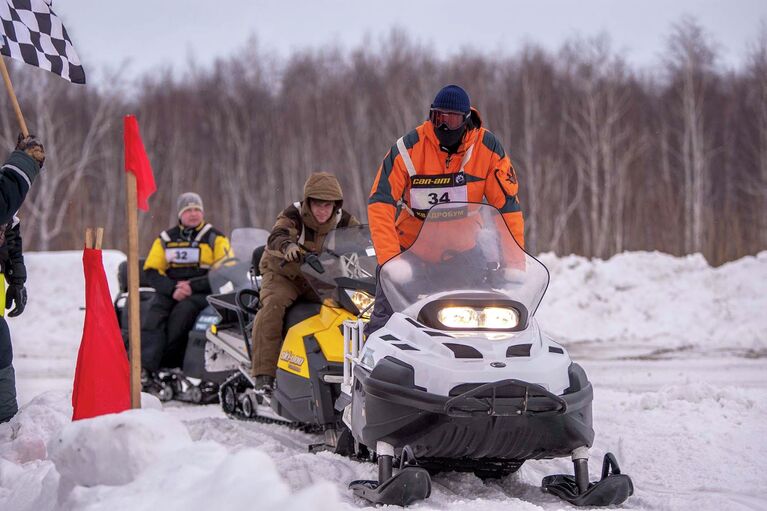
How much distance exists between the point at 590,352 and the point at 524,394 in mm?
8398

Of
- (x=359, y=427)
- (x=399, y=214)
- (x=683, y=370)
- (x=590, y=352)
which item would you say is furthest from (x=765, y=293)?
(x=359, y=427)

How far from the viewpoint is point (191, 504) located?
9.59ft

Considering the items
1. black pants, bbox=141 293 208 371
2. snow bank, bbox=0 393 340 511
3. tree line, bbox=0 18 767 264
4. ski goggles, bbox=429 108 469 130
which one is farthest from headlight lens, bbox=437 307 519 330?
tree line, bbox=0 18 767 264

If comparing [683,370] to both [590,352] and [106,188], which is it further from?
[106,188]

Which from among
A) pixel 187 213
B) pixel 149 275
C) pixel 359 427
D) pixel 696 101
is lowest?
pixel 359 427

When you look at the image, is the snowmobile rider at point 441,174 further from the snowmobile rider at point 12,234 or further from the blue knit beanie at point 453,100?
the snowmobile rider at point 12,234

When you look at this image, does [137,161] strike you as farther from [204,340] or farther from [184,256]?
[184,256]

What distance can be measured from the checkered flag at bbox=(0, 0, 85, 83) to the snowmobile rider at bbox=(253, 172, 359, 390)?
188 cm

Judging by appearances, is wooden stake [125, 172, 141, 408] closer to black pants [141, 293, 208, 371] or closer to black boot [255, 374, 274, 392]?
black boot [255, 374, 274, 392]

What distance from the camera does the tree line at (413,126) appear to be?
93.5ft

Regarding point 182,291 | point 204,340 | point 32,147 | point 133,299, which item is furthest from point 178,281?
point 133,299

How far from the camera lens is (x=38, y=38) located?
17.7ft

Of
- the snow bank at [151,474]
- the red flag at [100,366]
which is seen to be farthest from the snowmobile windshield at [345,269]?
the snow bank at [151,474]

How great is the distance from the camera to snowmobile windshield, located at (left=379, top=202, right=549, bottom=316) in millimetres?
4785
